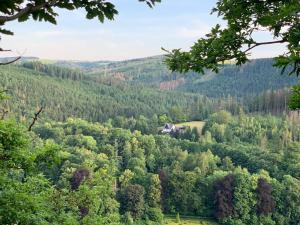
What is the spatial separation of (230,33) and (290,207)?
327 feet

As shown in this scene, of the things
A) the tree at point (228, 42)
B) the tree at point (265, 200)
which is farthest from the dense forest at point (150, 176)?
the tree at point (228, 42)

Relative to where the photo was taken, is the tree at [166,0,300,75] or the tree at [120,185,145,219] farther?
the tree at [120,185,145,219]

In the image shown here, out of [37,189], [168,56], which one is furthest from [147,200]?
[168,56]

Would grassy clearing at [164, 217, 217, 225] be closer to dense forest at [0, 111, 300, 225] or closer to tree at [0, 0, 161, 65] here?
dense forest at [0, 111, 300, 225]

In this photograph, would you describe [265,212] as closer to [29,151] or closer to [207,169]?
[207,169]

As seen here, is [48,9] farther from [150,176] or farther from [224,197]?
→ [150,176]

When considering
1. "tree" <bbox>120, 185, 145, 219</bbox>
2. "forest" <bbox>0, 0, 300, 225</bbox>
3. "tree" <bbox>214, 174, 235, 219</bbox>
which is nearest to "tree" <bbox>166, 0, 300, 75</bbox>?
"forest" <bbox>0, 0, 300, 225</bbox>

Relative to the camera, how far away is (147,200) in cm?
10338

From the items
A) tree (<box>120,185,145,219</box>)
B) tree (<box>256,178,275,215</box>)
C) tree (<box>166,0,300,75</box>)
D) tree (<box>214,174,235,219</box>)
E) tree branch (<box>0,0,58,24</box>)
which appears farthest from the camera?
tree (<box>256,178,275,215</box>)

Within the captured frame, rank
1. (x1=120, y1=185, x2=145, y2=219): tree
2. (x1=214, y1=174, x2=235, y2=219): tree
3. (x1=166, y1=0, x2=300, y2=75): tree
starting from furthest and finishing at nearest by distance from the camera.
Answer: (x1=214, y1=174, x2=235, y2=219): tree < (x1=120, y1=185, x2=145, y2=219): tree < (x1=166, y1=0, x2=300, y2=75): tree

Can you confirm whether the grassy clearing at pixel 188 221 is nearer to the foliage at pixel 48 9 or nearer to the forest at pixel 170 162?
the forest at pixel 170 162

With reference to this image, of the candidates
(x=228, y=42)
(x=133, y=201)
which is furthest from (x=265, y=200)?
(x=228, y=42)

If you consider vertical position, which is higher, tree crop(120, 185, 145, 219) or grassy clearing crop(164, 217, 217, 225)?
tree crop(120, 185, 145, 219)

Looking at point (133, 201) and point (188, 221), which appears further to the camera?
point (188, 221)
